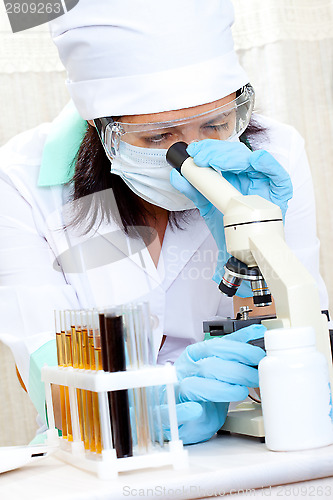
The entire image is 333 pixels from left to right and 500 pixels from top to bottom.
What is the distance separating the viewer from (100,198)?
164cm

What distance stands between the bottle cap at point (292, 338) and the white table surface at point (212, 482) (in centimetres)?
13

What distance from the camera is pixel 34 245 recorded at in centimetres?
160

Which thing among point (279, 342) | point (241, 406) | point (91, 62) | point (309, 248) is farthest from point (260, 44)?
point (279, 342)

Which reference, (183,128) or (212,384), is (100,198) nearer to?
(183,128)

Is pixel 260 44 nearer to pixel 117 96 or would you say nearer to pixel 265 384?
pixel 117 96

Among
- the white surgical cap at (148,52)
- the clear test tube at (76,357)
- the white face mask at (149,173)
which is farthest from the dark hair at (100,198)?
the clear test tube at (76,357)

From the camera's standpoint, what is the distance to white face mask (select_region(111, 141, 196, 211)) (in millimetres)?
1400

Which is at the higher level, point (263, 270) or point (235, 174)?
point (235, 174)

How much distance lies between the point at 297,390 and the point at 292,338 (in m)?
0.06

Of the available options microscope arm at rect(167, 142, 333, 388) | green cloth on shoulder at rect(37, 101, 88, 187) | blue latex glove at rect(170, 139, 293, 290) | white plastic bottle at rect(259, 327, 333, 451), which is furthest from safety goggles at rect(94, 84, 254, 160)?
white plastic bottle at rect(259, 327, 333, 451)

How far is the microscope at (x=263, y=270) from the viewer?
0.86m

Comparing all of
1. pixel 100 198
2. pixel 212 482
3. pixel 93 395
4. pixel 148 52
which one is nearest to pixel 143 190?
pixel 100 198

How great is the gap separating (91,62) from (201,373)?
0.73m

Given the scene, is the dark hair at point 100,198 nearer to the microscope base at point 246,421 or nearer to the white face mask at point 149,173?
the white face mask at point 149,173
